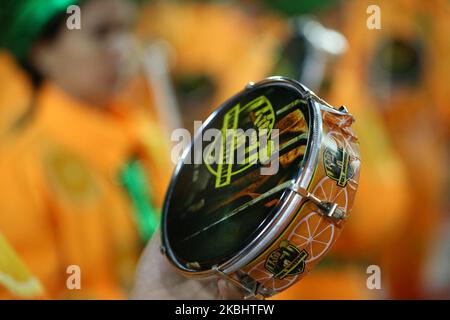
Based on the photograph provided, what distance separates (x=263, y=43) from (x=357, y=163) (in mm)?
2008

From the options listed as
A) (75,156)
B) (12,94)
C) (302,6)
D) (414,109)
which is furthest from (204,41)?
(75,156)

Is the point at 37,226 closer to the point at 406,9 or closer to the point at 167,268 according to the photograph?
the point at 167,268

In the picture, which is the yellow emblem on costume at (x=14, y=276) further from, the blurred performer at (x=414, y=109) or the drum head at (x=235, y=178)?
the blurred performer at (x=414, y=109)

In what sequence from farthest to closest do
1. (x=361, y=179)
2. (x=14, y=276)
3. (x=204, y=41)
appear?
1. (x=204, y=41)
2. (x=361, y=179)
3. (x=14, y=276)

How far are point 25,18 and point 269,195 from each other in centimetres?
124

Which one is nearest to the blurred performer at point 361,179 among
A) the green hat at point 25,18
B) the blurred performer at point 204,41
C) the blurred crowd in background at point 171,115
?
the blurred crowd in background at point 171,115

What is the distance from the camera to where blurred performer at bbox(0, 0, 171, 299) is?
6.12ft

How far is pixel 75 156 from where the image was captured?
2.03 m

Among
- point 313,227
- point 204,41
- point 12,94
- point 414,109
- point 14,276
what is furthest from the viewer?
point 204,41

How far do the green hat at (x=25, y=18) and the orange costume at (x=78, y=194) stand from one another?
0.61 ft

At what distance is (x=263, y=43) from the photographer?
2914 mm

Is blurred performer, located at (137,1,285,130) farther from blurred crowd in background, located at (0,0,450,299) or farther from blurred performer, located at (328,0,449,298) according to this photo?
blurred performer, located at (328,0,449,298)

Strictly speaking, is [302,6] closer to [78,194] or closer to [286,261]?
[78,194]

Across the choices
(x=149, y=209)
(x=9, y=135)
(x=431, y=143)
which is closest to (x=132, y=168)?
(x=149, y=209)
